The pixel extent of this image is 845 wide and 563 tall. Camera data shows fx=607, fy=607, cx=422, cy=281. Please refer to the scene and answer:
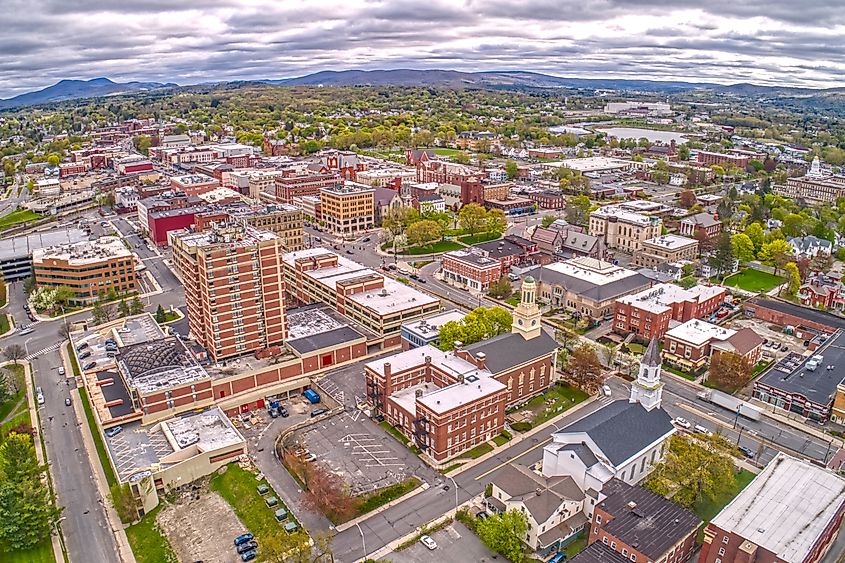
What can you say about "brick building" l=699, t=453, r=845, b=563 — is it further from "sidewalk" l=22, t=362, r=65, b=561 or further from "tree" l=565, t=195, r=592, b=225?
"tree" l=565, t=195, r=592, b=225

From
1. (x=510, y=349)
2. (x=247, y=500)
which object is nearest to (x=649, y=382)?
(x=510, y=349)

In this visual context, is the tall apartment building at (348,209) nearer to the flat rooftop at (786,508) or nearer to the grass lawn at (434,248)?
the grass lawn at (434,248)

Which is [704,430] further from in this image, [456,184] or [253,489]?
[456,184]

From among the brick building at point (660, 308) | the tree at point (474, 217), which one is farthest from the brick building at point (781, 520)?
the tree at point (474, 217)

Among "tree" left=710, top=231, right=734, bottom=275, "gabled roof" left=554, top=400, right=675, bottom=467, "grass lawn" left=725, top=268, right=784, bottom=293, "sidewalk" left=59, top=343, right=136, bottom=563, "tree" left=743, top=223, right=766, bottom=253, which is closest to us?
"sidewalk" left=59, top=343, right=136, bottom=563

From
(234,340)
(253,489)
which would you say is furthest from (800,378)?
(234,340)

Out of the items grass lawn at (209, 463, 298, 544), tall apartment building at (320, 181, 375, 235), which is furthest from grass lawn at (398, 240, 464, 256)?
grass lawn at (209, 463, 298, 544)
